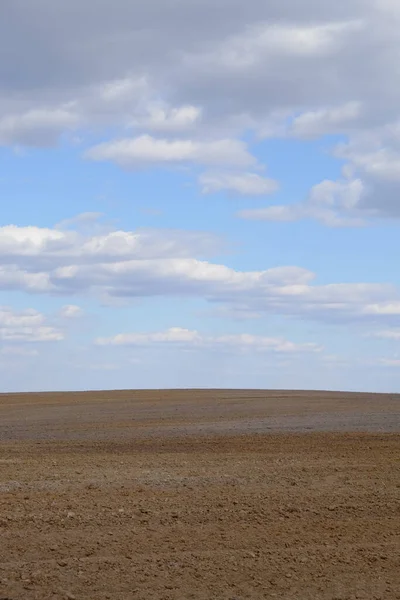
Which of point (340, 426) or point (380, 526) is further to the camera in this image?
point (340, 426)

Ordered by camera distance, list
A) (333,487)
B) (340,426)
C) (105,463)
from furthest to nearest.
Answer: (340,426)
(105,463)
(333,487)

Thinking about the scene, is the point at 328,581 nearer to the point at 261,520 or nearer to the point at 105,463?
the point at 261,520

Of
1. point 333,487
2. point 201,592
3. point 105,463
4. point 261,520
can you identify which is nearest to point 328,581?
point 201,592

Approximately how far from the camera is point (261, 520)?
1116 centimetres

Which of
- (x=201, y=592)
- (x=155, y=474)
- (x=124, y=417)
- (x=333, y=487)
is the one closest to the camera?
(x=201, y=592)

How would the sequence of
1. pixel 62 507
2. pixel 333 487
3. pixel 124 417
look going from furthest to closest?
pixel 124 417, pixel 333 487, pixel 62 507

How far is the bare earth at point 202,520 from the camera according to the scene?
29.2ft

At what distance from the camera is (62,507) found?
1177 centimetres

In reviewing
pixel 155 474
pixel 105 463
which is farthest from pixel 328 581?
pixel 105 463

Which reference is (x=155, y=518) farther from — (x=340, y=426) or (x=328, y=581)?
(x=340, y=426)

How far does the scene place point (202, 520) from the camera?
11.2m

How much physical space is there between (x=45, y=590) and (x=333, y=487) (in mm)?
→ 5973

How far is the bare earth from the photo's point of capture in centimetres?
889

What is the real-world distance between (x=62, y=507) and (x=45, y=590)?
3.14 meters
